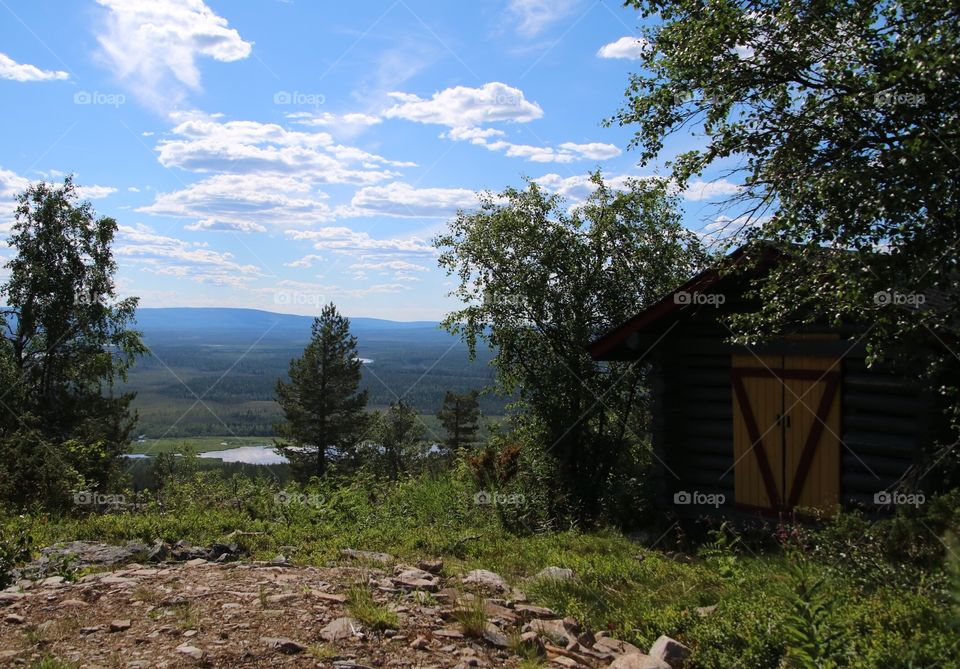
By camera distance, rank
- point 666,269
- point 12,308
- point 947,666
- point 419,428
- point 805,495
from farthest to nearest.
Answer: point 419,428 → point 12,308 → point 666,269 → point 805,495 → point 947,666

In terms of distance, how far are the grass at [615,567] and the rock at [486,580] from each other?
0.20 metres

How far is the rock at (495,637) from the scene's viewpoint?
16.4ft

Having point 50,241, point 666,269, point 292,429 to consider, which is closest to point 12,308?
point 50,241

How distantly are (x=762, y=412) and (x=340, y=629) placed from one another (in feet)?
26.4

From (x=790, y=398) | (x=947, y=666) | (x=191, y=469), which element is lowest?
(x=191, y=469)

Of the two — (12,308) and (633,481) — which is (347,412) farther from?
(633,481)

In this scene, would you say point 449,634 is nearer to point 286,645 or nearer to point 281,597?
point 286,645

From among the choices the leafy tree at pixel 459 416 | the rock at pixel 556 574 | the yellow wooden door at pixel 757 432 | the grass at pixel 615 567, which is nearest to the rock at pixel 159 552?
the grass at pixel 615 567

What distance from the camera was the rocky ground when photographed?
4.59 meters

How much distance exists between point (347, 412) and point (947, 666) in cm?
4025

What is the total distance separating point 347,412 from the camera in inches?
1676

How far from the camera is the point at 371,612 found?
17.2 feet

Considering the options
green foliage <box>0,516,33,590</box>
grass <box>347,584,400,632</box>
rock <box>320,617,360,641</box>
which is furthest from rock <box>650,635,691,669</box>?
green foliage <box>0,516,33,590</box>

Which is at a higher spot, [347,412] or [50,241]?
[50,241]
